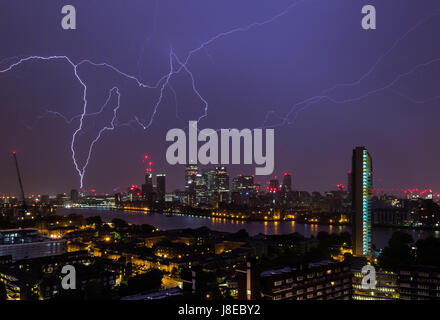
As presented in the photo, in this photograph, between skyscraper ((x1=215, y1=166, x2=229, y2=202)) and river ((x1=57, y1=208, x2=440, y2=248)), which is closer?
river ((x1=57, y1=208, x2=440, y2=248))

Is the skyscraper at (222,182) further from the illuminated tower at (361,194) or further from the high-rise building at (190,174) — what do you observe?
the illuminated tower at (361,194)

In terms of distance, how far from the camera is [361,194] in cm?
1284

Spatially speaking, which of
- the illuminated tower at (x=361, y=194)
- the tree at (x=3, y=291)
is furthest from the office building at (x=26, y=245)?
the illuminated tower at (x=361, y=194)

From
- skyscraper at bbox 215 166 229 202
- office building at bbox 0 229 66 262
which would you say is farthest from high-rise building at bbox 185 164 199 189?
office building at bbox 0 229 66 262

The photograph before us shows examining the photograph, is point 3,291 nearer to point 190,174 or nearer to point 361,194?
point 361,194

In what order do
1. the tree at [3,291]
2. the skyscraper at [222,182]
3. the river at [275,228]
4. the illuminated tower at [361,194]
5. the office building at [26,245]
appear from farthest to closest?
the skyscraper at [222,182] → the river at [275,228] → the office building at [26,245] → the illuminated tower at [361,194] → the tree at [3,291]

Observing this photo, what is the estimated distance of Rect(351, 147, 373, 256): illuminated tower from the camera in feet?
40.4

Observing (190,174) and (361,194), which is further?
(190,174)

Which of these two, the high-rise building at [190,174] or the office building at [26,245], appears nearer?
the office building at [26,245]

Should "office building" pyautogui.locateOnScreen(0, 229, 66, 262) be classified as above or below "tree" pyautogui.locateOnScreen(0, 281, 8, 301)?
below

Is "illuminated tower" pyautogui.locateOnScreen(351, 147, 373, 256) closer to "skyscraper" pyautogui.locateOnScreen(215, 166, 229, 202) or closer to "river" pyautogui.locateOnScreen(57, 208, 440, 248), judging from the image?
"river" pyautogui.locateOnScreen(57, 208, 440, 248)

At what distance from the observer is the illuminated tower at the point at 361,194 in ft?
40.4

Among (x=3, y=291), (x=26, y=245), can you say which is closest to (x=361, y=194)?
(x=3, y=291)

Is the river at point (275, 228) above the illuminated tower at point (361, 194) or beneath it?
beneath
